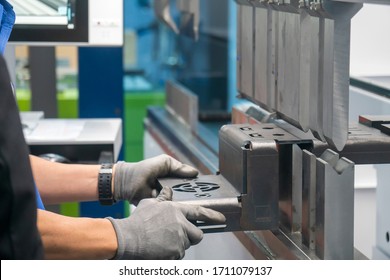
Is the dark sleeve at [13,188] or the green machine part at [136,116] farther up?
the dark sleeve at [13,188]

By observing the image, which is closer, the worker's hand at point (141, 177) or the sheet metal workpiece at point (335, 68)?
the sheet metal workpiece at point (335, 68)

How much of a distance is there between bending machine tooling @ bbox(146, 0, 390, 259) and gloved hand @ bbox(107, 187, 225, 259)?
0.05 metres

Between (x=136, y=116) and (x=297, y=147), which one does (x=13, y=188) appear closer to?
(x=297, y=147)

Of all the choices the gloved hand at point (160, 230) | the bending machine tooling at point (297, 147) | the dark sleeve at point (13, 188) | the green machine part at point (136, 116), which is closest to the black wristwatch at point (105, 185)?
the bending machine tooling at point (297, 147)

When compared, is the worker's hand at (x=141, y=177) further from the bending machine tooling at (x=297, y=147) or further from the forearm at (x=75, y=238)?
the forearm at (x=75, y=238)

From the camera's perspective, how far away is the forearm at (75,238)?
1698mm

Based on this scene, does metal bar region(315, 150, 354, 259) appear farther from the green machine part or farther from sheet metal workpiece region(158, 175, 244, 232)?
the green machine part

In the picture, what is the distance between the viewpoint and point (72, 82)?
673cm

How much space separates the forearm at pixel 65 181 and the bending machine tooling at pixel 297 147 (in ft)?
0.93

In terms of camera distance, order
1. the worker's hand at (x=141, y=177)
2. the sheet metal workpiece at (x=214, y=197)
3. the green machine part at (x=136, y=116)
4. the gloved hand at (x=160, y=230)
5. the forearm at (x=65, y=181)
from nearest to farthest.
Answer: the gloved hand at (x=160, y=230)
the sheet metal workpiece at (x=214, y=197)
the worker's hand at (x=141, y=177)
the forearm at (x=65, y=181)
the green machine part at (x=136, y=116)

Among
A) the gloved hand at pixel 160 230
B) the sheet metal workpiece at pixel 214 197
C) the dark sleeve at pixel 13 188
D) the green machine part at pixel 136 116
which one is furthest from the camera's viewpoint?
the green machine part at pixel 136 116

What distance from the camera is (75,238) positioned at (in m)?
1.72

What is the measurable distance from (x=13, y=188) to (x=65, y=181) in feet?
3.86

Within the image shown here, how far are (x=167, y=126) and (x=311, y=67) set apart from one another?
276cm
